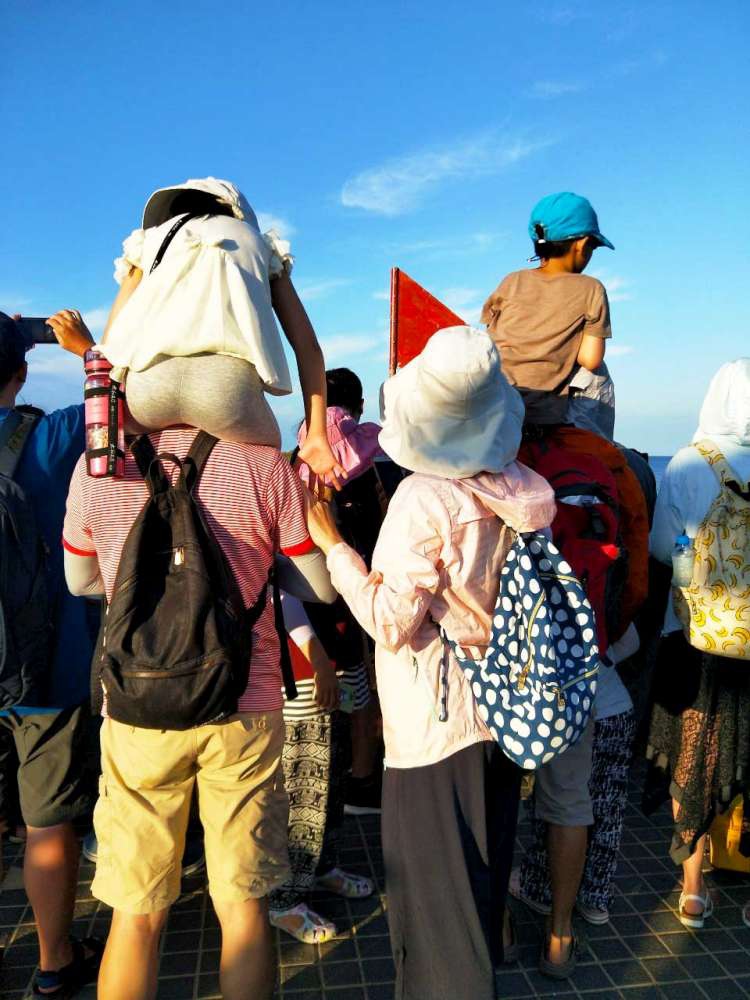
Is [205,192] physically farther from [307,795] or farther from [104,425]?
[307,795]

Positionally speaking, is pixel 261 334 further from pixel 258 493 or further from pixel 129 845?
pixel 129 845

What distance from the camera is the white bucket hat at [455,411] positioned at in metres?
1.96

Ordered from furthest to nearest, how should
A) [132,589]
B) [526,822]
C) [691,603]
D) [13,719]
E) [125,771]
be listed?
[526,822], [691,603], [13,719], [125,771], [132,589]

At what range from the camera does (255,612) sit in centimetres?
196

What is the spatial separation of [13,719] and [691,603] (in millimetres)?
2356

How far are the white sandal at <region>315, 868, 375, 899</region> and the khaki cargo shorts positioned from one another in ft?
3.92

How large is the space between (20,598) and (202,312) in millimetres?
1106

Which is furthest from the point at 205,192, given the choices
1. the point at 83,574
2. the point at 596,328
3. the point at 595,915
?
the point at 595,915

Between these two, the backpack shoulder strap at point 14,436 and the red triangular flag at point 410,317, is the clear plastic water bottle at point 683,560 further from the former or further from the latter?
the backpack shoulder strap at point 14,436

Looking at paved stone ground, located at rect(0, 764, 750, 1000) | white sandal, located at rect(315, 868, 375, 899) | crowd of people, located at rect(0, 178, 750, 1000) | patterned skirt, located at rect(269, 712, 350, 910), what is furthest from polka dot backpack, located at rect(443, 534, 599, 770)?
white sandal, located at rect(315, 868, 375, 899)

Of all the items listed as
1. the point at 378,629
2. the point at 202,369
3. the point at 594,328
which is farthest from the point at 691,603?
the point at 202,369

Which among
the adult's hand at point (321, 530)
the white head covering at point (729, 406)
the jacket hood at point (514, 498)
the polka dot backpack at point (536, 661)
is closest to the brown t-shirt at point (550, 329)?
the white head covering at point (729, 406)

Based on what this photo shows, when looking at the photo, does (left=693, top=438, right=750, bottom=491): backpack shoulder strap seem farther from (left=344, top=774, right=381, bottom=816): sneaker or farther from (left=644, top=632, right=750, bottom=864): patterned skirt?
(left=344, top=774, right=381, bottom=816): sneaker

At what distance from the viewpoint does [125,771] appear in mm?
1945
